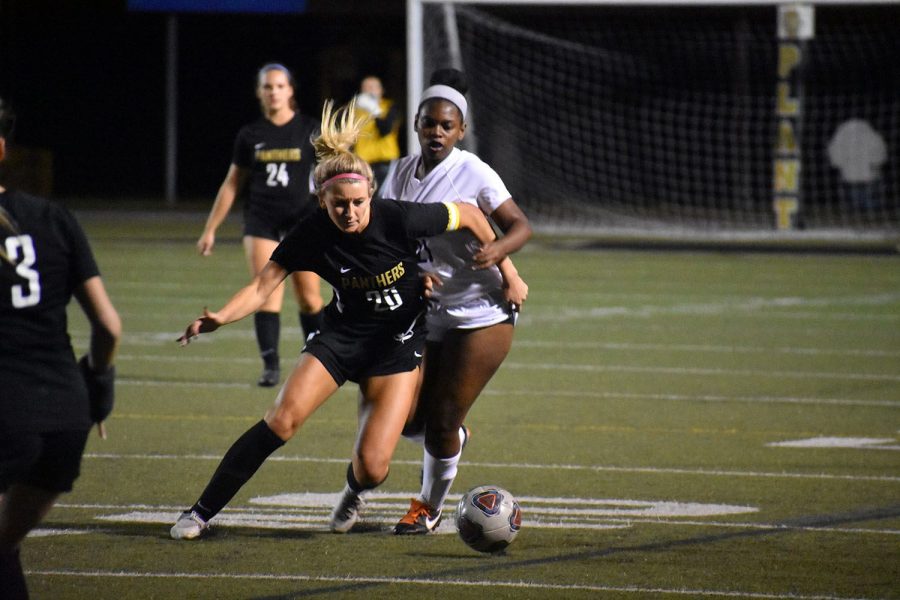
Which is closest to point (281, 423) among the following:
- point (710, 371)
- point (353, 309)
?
point (353, 309)

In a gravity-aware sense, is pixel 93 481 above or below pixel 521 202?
above

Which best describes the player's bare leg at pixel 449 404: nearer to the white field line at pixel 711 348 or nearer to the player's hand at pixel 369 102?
the white field line at pixel 711 348

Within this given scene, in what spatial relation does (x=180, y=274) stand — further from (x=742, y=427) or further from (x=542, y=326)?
(x=742, y=427)

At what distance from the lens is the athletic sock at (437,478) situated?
6570mm

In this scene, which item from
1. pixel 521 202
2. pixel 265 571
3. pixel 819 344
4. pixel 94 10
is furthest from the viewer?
pixel 94 10

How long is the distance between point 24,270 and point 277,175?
6679 millimetres

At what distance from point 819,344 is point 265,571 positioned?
8.22m

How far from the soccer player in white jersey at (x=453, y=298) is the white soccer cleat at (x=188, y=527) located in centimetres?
79

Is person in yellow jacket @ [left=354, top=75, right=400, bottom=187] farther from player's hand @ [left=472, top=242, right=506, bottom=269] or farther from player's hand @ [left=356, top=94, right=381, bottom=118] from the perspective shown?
player's hand @ [left=472, top=242, right=506, bottom=269]

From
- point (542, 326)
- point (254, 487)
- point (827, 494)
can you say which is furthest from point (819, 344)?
point (254, 487)

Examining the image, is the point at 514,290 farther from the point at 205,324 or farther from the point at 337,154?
the point at 205,324

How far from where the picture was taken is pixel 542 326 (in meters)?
14.3

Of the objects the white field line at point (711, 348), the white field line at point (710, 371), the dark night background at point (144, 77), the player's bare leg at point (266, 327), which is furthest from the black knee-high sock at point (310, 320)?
the dark night background at point (144, 77)

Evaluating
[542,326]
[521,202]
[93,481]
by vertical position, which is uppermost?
[93,481]
